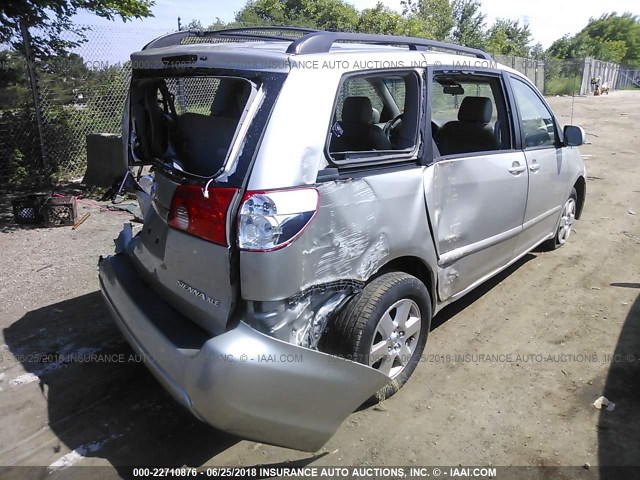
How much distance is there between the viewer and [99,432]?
2.78 m

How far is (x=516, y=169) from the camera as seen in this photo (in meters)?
3.89

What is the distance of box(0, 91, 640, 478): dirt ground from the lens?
2645mm

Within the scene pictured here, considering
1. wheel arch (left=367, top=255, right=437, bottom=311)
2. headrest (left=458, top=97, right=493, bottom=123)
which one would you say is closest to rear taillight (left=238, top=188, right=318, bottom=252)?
wheel arch (left=367, top=255, right=437, bottom=311)

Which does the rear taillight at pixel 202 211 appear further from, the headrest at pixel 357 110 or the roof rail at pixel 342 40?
the headrest at pixel 357 110

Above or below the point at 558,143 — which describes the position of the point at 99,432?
below

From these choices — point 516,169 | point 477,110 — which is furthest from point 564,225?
point 477,110

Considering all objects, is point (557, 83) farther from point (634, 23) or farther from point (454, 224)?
point (634, 23)

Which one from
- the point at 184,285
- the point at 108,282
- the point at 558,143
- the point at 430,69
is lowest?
the point at 108,282

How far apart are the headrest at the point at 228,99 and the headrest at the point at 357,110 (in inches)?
28.0

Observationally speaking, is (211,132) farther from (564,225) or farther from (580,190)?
(580,190)

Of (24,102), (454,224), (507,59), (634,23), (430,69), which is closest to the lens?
(430,69)

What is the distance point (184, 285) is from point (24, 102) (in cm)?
683

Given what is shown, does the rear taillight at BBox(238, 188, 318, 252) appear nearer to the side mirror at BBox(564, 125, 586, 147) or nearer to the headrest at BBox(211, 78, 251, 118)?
the headrest at BBox(211, 78, 251, 118)

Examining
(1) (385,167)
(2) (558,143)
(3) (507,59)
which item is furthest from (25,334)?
(3) (507,59)
